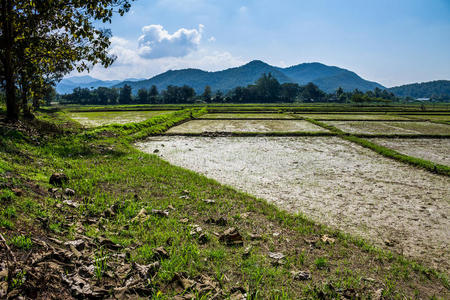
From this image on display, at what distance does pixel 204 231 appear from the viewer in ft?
14.9

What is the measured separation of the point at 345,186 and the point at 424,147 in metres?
10.2

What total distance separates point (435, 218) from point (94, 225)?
7.15 meters

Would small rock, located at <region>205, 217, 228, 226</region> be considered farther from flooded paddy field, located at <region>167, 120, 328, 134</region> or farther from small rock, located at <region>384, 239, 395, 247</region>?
flooded paddy field, located at <region>167, 120, 328, 134</region>

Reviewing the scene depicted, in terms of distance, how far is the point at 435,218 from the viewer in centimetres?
588

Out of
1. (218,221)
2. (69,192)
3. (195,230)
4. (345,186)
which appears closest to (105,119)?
(69,192)

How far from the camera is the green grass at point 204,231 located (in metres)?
3.31

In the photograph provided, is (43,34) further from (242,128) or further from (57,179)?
(242,128)

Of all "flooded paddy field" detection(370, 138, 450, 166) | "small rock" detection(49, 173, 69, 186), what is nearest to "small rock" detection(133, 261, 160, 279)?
"small rock" detection(49, 173, 69, 186)

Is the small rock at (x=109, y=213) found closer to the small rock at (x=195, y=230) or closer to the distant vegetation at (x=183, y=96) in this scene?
the small rock at (x=195, y=230)

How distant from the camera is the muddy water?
17.1ft

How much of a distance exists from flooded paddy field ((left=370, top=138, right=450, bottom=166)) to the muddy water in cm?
203

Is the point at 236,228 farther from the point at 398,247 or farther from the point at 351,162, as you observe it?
the point at 351,162

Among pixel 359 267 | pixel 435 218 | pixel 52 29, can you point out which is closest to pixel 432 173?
pixel 435 218

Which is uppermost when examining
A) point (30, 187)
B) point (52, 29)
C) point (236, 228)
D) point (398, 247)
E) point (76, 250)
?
point (52, 29)
